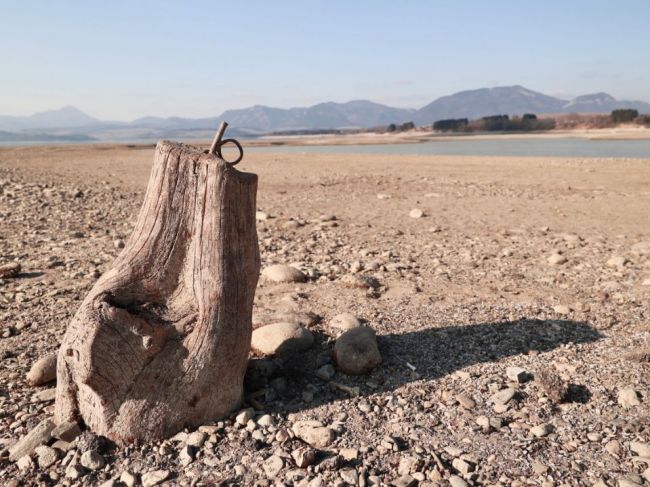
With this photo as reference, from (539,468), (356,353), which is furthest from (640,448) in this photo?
(356,353)

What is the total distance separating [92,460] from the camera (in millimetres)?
3779

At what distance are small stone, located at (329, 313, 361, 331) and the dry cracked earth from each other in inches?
1.2

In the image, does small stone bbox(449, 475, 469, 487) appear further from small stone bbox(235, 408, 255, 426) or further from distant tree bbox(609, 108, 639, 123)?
distant tree bbox(609, 108, 639, 123)

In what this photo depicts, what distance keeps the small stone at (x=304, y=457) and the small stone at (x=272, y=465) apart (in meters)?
0.10

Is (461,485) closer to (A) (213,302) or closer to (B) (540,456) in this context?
(B) (540,456)

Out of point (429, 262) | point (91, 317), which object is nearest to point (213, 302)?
point (91, 317)

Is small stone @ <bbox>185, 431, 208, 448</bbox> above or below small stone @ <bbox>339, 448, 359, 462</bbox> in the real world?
above

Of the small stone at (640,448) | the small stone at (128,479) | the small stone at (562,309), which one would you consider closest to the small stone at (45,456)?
the small stone at (128,479)

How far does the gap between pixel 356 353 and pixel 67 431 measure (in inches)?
93.6

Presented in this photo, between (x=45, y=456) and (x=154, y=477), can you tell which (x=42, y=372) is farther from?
(x=154, y=477)

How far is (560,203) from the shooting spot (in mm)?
15039

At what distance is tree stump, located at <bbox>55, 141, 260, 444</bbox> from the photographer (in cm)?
388

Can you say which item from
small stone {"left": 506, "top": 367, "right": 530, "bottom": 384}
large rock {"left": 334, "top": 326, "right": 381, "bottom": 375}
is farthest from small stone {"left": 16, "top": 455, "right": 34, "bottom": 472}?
small stone {"left": 506, "top": 367, "right": 530, "bottom": 384}

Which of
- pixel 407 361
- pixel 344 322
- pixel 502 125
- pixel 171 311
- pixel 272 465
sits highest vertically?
pixel 502 125
